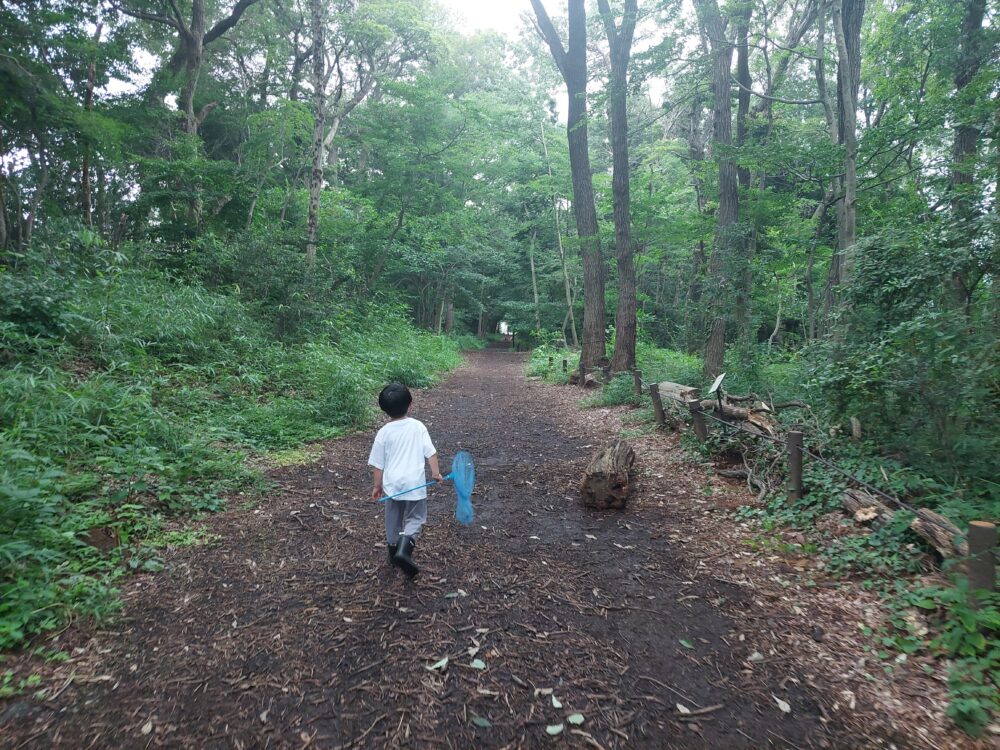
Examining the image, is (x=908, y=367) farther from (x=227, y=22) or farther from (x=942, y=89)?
(x=227, y=22)

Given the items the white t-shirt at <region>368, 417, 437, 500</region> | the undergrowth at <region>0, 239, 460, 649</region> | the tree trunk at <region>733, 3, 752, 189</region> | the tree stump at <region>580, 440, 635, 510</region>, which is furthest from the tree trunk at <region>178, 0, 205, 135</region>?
the tree stump at <region>580, 440, 635, 510</region>

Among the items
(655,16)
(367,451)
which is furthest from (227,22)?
(367,451)

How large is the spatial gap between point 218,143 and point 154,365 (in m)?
15.0

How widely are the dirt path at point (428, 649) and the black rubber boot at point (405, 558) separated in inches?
6.0

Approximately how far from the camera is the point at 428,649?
279 cm

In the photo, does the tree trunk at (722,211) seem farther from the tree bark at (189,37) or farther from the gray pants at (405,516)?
the tree bark at (189,37)

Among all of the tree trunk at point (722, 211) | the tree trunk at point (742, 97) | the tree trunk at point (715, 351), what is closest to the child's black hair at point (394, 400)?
the tree trunk at point (722, 211)

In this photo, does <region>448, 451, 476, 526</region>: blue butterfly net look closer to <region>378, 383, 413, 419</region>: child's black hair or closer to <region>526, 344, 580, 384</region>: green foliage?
<region>378, 383, 413, 419</region>: child's black hair

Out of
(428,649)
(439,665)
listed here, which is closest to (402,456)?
(428,649)

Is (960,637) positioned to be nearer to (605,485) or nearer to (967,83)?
(605,485)

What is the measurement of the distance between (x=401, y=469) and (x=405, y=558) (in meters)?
0.62

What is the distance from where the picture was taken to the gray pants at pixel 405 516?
11.5ft

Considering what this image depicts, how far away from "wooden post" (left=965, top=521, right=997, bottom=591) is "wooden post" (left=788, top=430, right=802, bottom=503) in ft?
6.16

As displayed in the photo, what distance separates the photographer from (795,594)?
3.41 metres
